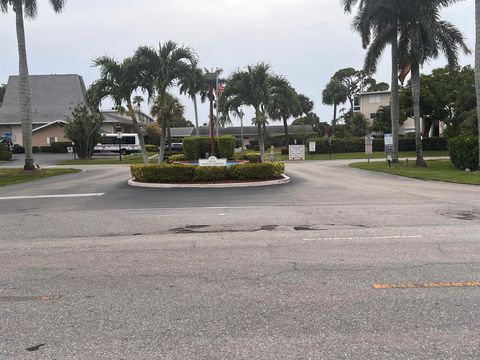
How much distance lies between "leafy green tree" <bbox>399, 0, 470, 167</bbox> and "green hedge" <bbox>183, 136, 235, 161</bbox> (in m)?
12.9

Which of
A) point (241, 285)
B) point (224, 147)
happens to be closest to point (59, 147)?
point (224, 147)

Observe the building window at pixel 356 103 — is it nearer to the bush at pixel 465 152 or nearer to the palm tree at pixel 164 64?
the bush at pixel 465 152

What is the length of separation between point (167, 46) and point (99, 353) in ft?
80.6

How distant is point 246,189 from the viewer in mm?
17281

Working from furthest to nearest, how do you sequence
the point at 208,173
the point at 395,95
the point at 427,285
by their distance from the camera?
the point at 395,95 → the point at 208,173 → the point at 427,285

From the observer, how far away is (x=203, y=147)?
34.8 meters

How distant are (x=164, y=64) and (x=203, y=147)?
9477 mm

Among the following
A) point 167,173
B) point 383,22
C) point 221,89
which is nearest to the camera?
point 167,173

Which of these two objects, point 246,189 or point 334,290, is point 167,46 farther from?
point 334,290

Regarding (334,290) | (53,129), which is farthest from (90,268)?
(53,129)

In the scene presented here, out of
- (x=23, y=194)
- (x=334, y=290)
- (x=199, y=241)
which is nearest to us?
(x=334, y=290)

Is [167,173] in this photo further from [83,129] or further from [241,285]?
[83,129]

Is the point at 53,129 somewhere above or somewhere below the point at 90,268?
above

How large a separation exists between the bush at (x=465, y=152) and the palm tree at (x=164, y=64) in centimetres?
1601
